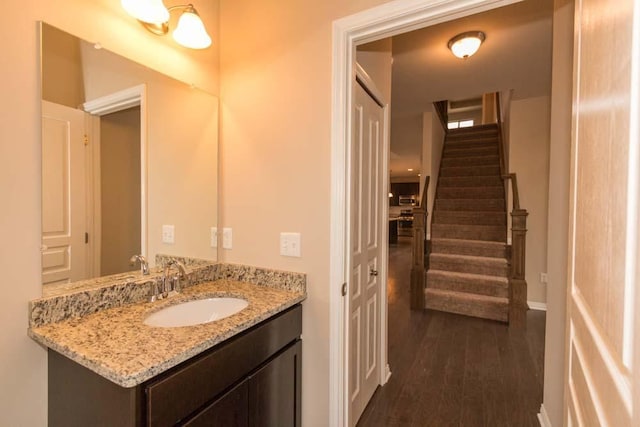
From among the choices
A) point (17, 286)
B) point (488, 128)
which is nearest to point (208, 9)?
point (17, 286)

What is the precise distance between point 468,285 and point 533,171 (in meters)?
1.78

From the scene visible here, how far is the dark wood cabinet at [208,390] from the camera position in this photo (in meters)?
0.84

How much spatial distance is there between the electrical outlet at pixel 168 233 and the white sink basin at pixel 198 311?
14.9 inches

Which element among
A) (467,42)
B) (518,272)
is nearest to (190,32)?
(467,42)

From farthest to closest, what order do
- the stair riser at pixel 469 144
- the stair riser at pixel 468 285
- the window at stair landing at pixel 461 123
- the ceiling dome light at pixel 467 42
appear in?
1. the window at stair landing at pixel 461 123
2. the stair riser at pixel 469 144
3. the stair riser at pixel 468 285
4. the ceiling dome light at pixel 467 42

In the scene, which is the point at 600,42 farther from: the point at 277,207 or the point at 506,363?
the point at 506,363

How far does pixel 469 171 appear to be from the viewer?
5.43 metres

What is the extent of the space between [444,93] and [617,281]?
4.09m

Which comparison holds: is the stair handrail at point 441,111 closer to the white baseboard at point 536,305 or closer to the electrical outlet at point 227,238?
the white baseboard at point 536,305

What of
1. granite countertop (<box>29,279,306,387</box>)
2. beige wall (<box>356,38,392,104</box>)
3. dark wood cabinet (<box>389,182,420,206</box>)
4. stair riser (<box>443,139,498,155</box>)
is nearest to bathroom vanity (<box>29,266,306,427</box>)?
granite countertop (<box>29,279,306,387</box>)

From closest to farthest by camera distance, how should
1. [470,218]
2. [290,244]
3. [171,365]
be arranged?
[171,365] < [290,244] < [470,218]

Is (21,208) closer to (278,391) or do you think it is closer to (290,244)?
(290,244)

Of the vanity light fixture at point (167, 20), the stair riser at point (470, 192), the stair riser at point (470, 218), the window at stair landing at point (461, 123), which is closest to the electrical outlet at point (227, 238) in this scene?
the vanity light fixture at point (167, 20)

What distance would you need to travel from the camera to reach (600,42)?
1.97ft
